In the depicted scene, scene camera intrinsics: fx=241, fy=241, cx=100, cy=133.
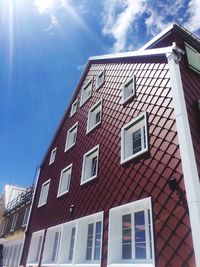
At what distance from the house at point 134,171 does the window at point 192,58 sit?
2.2 inches

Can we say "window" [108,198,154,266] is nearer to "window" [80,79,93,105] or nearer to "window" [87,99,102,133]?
"window" [87,99,102,133]

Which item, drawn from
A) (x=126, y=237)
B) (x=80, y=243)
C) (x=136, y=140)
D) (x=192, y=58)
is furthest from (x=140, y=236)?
(x=192, y=58)

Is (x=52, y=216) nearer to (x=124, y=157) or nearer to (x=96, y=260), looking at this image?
(x=96, y=260)

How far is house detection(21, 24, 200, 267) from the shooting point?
575 centimetres

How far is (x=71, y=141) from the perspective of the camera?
14836 millimetres

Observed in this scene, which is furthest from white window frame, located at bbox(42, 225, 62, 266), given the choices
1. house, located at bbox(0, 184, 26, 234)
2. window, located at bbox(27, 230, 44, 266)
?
house, located at bbox(0, 184, 26, 234)

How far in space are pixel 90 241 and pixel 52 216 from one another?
3.90 metres

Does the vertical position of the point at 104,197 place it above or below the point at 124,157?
below

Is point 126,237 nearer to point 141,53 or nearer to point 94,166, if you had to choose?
point 94,166

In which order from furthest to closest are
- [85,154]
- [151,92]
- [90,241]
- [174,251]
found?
[85,154]
[90,241]
[151,92]
[174,251]

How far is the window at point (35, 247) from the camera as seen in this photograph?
13.0 meters

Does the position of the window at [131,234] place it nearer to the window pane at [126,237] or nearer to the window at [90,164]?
the window pane at [126,237]

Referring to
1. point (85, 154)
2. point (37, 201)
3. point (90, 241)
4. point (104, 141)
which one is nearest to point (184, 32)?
point (104, 141)

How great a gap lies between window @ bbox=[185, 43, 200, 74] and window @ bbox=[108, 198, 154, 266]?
5060 mm
